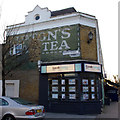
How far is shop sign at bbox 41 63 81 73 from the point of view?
10.8 metres

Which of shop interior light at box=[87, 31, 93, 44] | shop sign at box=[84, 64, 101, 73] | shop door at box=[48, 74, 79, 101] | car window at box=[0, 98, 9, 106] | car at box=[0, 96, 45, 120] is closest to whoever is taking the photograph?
car at box=[0, 96, 45, 120]

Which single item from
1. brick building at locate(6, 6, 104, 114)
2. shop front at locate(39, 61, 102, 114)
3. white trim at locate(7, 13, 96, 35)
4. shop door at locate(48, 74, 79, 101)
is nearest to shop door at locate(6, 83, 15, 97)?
brick building at locate(6, 6, 104, 114)

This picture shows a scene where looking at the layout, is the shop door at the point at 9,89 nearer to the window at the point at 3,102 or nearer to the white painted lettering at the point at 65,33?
the window at the point at 3,102

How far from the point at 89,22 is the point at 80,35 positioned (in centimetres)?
153

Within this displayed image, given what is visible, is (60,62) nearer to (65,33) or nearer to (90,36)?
(65,33)

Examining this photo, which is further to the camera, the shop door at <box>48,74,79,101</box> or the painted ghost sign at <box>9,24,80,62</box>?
the painted ghost sign at <box>9,24,80,62</box>

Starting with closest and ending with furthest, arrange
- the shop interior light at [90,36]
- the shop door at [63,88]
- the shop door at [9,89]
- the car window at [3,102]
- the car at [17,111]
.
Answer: the car at [17,111] → the car window at [3,102] → the shop door at [63,88] → the shop interior light at [90,36] → the shop door at [9,89]

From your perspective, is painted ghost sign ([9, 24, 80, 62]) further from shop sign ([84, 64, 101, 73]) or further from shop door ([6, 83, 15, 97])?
shop door ([6, 83, 15, 97])

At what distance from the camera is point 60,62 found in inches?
452

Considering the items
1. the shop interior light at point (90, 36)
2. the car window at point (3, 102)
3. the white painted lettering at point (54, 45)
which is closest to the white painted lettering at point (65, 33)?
the white painted lettering at point (54, 45)

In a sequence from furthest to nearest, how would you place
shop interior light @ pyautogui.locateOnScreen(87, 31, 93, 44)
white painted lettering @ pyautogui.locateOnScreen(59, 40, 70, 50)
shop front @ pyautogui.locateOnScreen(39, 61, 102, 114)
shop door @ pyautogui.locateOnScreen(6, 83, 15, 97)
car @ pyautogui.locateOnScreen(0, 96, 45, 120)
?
shop door @ pyautogui.locateOnScreen(6, 83, 15, 97)
white painted lettering @ pyautogui.locateOnScreen(59, 40, 70, 50)
shop interior light @ pyautogui.locateOnScreen(87, 31, 93, 44)
shop front @ pyautogui.locateOnScreen(39, 61, 102, 114)
car @ pyautogui.locateOnScreen(0, 96, 45, 120)

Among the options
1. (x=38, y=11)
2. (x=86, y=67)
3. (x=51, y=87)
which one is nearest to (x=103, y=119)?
(x=86, y=67)

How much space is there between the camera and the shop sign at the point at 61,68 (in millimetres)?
10797

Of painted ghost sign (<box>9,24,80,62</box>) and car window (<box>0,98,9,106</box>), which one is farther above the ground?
painted ghost sign (<box>9,24,80,62</box>)
